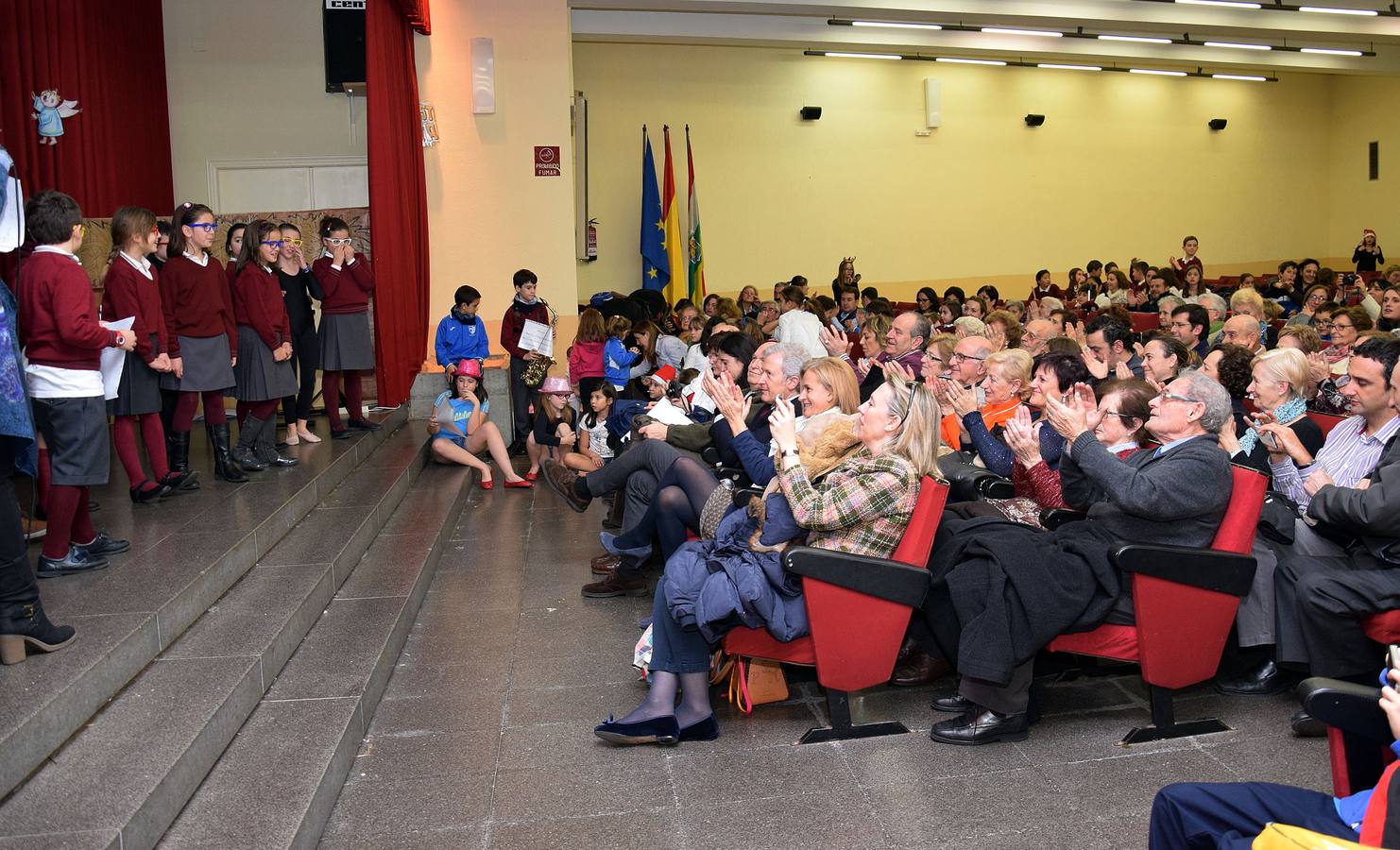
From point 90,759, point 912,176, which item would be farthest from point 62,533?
point 912,176

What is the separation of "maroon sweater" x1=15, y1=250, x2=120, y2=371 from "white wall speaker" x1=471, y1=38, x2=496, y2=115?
5495mm

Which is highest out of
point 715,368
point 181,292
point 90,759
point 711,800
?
point 181,292

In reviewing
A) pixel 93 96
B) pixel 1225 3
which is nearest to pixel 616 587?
pixel 93 96

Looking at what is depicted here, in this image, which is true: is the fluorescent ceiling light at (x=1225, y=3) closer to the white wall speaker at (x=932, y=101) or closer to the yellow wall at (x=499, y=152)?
the white wall speaker at (x=932, y=101)

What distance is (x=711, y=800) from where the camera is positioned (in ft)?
9.65

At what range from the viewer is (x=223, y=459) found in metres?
5.38

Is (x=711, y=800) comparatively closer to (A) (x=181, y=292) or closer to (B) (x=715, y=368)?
(B) (x=715, y=368)

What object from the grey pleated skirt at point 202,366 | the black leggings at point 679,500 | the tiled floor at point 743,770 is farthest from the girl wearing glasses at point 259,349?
the black leggings at point 679,500

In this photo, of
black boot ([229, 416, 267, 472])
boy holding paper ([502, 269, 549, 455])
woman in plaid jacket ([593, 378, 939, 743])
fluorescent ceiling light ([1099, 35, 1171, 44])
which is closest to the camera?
woman in plaid jacket ([593, 378, 939, 743])

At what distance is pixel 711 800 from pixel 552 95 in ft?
23.5

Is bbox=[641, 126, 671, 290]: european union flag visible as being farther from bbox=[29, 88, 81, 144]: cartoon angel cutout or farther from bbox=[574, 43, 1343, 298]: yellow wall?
bbox=[29, 88, 81, 144]: cartoon angel cutout

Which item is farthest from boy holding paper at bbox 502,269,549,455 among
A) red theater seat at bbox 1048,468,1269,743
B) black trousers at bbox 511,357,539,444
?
red theater seat at bbox 1048,468,1269,743

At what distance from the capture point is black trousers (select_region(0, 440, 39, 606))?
2.90 m

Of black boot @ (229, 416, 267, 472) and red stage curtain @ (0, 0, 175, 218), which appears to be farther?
red stage curtain @ (0, 0, 175, 218)
